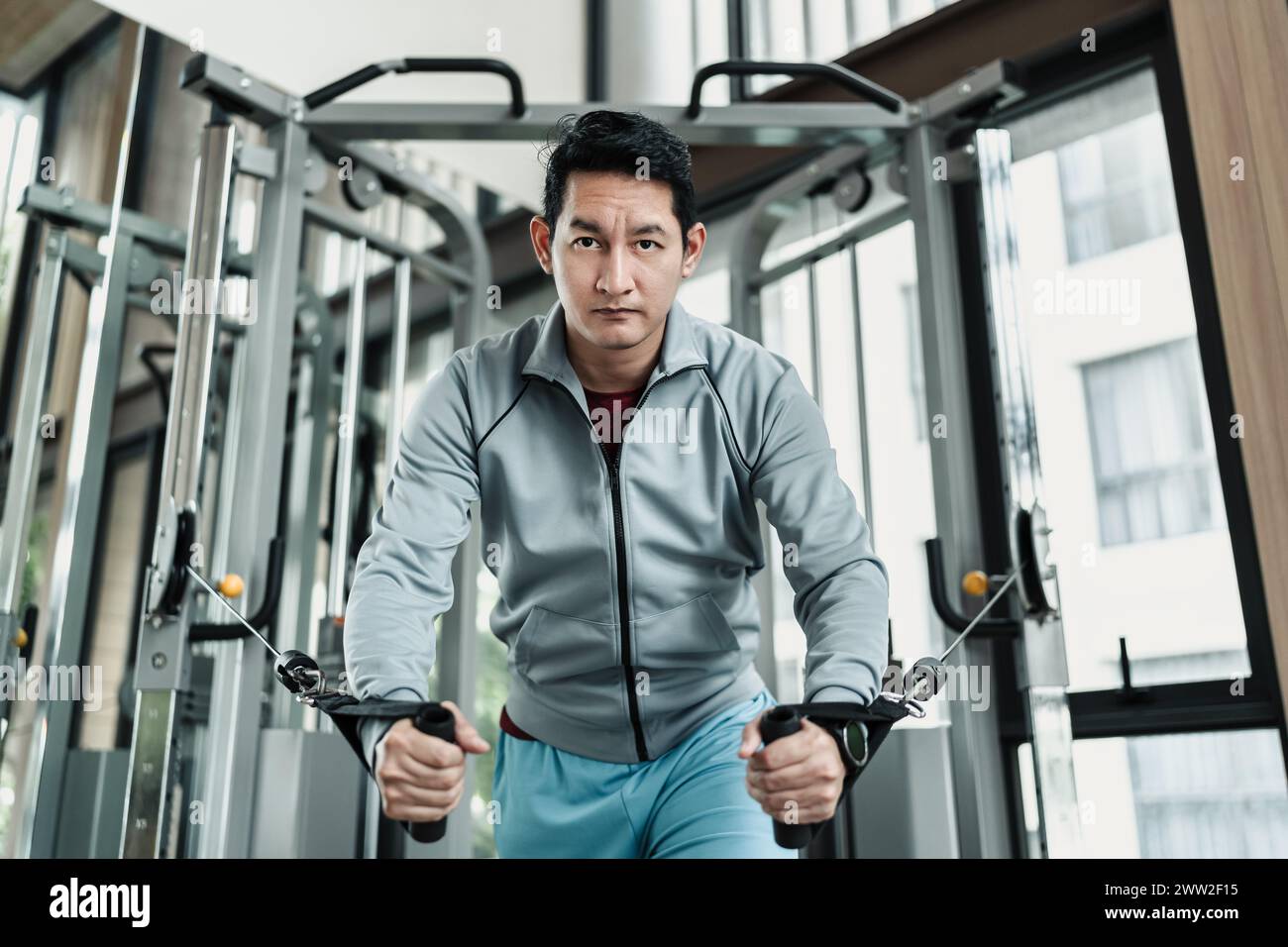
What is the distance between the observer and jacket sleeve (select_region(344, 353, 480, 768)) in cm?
100

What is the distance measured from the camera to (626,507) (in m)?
1.21

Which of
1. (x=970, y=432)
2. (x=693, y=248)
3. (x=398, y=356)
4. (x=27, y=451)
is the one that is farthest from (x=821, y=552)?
(x=27, y=451)

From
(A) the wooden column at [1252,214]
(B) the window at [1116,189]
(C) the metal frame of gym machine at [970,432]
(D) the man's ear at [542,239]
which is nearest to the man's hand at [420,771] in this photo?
(D) the man's ear at [542,239]

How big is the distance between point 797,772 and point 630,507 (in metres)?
0.41

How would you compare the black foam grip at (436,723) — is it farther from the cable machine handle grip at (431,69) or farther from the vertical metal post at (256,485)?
the cable machine handle grip at (431,69)

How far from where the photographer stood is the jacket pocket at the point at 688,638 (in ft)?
3.98

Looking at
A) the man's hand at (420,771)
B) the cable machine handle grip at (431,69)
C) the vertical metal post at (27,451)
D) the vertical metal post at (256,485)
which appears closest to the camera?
the man's hand at (420,771)

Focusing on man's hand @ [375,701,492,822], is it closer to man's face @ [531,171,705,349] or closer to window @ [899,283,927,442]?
man's face @ [531,171,705,349]

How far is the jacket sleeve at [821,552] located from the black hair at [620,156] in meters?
0.24

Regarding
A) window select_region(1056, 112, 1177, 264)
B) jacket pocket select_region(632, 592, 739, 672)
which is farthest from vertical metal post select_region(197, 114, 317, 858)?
window select_region(1056, 112, 1177, 264)

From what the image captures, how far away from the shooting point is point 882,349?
2088 millimetres
